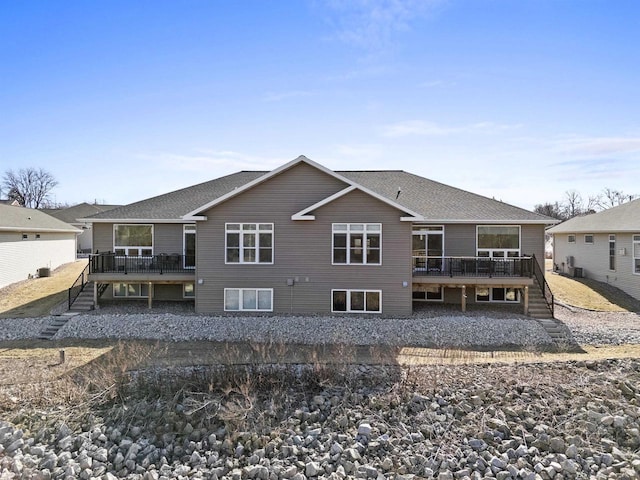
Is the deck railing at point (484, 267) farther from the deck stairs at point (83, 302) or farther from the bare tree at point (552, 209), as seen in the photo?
the bare tree at point (552, 209)

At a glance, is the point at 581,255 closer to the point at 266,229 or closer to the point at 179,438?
the point at 266,229

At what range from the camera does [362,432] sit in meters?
9.11

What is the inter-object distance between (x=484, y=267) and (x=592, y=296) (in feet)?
23.6

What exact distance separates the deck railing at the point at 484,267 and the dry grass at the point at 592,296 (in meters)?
3.83

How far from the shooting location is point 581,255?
25.4m

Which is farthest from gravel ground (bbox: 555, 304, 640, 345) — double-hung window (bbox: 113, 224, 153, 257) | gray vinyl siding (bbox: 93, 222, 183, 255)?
double-hung window (bbox: 113, 224, 153, 257)

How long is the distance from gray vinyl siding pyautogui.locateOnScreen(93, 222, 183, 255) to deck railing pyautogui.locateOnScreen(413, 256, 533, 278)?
10.8 meters

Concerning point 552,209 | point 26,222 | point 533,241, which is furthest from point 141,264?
point 552,209

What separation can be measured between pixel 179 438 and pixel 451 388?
6561 mm

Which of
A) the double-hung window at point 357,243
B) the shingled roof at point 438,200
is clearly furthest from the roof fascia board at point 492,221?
the double-hung window at point 357,243

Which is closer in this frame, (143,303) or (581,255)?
(143,303)

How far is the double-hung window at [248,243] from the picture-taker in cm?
1736

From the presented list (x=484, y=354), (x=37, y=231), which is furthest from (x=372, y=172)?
(x=37, y=231)

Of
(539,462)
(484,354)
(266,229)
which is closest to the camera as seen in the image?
(539,462)
